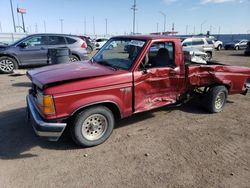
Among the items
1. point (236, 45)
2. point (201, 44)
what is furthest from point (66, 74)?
point (236, 45)

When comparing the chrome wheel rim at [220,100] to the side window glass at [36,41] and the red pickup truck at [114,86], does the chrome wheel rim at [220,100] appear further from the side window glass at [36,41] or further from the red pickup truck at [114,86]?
→ the side window glass at [36,41]

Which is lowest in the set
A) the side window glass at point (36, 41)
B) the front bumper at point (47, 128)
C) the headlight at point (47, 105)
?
the front bumper at point (47, 128)

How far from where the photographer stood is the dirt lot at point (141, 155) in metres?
2.99

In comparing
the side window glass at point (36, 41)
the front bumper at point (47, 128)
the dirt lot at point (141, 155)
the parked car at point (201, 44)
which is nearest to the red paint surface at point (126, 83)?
the front bumper at point (47, 128)

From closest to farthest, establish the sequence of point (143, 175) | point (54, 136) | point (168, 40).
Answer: point (143, 175), point (54, 136), point (168, 40)

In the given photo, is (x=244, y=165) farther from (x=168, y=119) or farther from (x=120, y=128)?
(x=120, y=128)

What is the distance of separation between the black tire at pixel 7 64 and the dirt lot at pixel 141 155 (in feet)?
18.8

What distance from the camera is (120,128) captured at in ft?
14.9

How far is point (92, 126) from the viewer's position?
12.2ft

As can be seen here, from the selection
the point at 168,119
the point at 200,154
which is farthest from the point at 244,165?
the point at 168,119

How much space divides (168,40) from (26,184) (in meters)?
3.53

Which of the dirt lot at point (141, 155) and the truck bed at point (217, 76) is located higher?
the truck bed at point (217, 76)

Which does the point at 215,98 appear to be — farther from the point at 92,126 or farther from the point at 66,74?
the point at 66,74

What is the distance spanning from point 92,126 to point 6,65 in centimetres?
813
